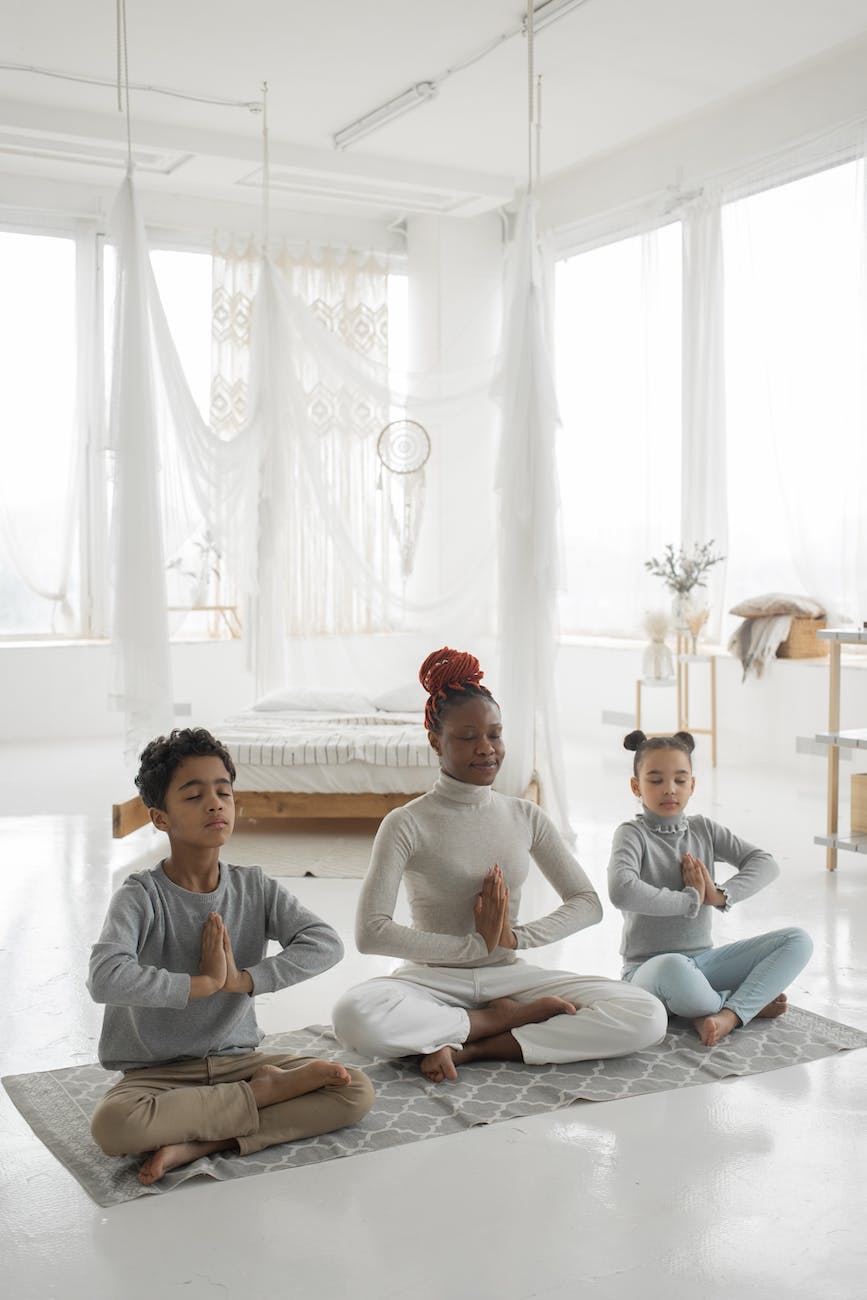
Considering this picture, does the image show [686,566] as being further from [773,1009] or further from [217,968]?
[217,968]

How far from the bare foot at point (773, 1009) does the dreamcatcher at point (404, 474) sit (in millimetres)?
3217

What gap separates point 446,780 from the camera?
9.02 feet

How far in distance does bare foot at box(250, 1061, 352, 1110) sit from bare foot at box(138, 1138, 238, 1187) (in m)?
0.09

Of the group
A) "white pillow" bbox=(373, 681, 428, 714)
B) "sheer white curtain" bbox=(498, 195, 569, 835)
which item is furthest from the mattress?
"white pillow" bbox=(373, 681, 428, 714)

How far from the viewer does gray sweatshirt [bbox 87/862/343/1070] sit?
2229mm

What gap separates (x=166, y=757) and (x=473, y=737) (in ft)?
2.16

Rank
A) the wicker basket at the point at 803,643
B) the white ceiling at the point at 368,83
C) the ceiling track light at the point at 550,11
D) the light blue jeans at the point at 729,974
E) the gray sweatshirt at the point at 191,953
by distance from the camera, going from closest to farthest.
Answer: the gray sweatshirt at the point at 191,953 → the light blue jeans at the point at 729,974 → the ceiling track light at the point at 550,11 → the white ceiling at the point at 368,83 → the wicker basket at the point at 803,643

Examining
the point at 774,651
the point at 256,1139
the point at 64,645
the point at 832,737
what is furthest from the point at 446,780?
the point at 64,645

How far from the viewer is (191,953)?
2.28 meters

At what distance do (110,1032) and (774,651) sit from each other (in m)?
4.66

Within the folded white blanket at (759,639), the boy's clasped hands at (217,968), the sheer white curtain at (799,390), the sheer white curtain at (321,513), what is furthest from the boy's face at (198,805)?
the folded white blanket at (759,639)

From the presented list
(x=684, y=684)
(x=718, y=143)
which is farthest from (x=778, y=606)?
(x=718, y=143)

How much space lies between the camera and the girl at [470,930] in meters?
2.59

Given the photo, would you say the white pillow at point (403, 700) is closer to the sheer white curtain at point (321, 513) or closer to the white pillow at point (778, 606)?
the sheer white curtain at point (321, 513)
